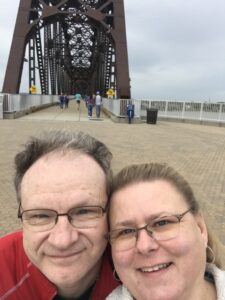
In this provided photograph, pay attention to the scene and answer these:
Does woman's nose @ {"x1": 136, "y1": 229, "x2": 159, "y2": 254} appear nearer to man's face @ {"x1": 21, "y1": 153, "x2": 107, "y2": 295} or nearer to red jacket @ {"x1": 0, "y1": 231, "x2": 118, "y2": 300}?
man's face @ {"x1": 21, "y1": 153, "x2": 107, "y2": 295}

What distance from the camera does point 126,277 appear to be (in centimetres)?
145

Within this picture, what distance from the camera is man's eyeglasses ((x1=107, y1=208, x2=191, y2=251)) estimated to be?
1.42m

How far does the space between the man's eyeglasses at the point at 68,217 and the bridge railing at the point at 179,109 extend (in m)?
21.7

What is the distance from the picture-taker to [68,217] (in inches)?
60.7

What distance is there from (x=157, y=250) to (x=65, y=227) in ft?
1.26

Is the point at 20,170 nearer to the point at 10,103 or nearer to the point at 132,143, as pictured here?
the point at 132,143

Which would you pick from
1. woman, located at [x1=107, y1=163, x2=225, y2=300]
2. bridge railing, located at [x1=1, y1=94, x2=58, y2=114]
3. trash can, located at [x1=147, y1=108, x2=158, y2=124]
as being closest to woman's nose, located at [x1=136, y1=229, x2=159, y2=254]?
woman, located at [x1=107, y1=163, x2=225, y2=300]

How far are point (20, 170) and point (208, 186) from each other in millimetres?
6145

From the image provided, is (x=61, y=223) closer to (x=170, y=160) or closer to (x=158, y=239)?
(x=158, y=239)

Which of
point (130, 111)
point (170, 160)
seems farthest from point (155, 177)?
point (130, 111)

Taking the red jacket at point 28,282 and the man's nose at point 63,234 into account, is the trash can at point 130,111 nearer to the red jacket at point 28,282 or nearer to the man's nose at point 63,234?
the red jacket at point 28,282

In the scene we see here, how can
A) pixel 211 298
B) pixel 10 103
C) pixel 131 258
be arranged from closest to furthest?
pixel 131 258 < pixel 211 298 < pixel 10 103

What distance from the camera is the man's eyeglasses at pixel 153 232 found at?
1.42 m

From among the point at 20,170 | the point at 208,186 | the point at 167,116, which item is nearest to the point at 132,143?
the point at 208,186
